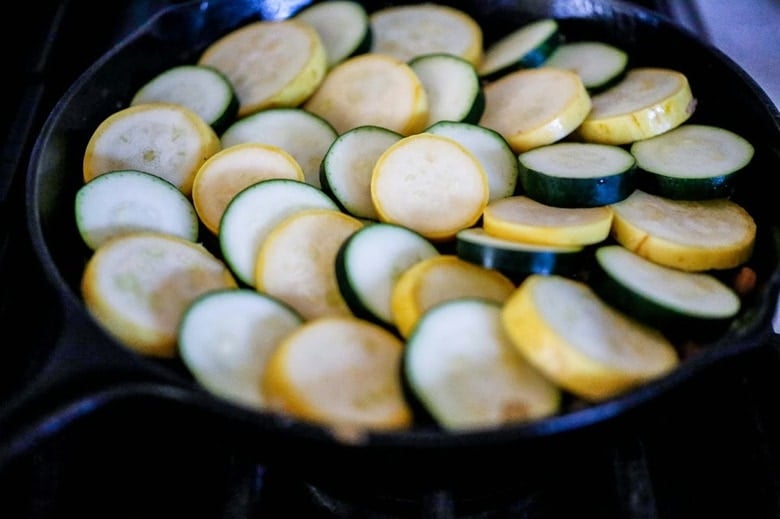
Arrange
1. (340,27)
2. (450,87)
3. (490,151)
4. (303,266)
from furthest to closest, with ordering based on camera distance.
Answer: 1. (340,27)
2. (450,87)
3. (490,151)
4. (303,266)

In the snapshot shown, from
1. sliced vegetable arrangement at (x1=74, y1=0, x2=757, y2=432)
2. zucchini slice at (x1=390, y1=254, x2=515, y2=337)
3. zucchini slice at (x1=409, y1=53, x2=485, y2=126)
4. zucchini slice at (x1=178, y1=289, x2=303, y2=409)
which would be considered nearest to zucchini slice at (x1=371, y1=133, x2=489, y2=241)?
sliced vegetable arrangement at (x1=74, y1=0, x2=757, y2=432)

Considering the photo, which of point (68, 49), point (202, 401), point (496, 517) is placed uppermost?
point (202, 401)

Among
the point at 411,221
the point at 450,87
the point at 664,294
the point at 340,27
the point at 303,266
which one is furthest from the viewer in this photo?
the point at 340,27

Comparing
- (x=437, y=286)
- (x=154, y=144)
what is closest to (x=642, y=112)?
(x=437, y=286)

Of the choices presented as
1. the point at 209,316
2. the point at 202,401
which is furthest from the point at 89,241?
the point at 202,401

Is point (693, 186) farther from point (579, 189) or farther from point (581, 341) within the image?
point (581, 341)

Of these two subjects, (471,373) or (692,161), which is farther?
(692,161)

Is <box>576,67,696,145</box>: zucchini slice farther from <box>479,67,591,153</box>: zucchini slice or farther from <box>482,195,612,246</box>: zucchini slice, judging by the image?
<box>482,195,612,246</box>: zucchini slice

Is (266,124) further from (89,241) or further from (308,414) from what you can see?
(308,414)
